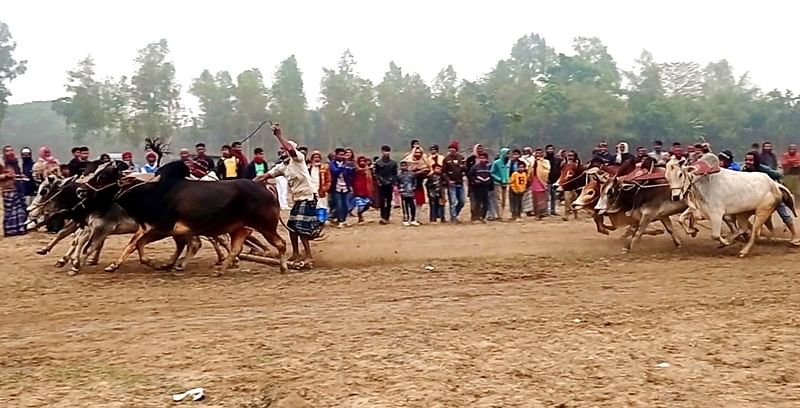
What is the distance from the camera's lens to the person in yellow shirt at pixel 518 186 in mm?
19172

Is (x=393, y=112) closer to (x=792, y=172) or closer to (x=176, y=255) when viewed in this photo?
(x=792, y=172)

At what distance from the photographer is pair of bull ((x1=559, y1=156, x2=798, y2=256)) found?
12.7 meters

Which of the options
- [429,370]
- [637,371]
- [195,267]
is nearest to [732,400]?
[637,371]

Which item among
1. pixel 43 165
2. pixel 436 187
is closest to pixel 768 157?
pixel 436 187

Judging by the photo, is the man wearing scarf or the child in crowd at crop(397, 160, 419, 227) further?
the child in crowd at crop(397, 160, 419, 227)

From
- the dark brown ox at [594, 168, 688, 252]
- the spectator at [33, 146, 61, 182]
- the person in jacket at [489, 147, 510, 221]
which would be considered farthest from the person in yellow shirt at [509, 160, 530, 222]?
the spectator at [33, 146, 61, 182]

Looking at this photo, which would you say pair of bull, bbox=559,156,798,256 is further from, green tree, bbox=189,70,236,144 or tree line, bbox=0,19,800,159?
green tree, bbox=189,70,236,144

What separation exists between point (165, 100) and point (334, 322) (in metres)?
36.5

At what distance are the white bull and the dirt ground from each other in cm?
63

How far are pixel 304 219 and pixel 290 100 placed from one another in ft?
109

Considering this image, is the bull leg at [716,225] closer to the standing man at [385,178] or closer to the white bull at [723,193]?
the white bull at [723,193]

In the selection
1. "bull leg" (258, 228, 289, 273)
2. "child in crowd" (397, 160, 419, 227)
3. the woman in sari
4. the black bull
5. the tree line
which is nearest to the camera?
the black bull

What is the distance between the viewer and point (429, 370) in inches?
255

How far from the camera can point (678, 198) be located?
12.9 m
